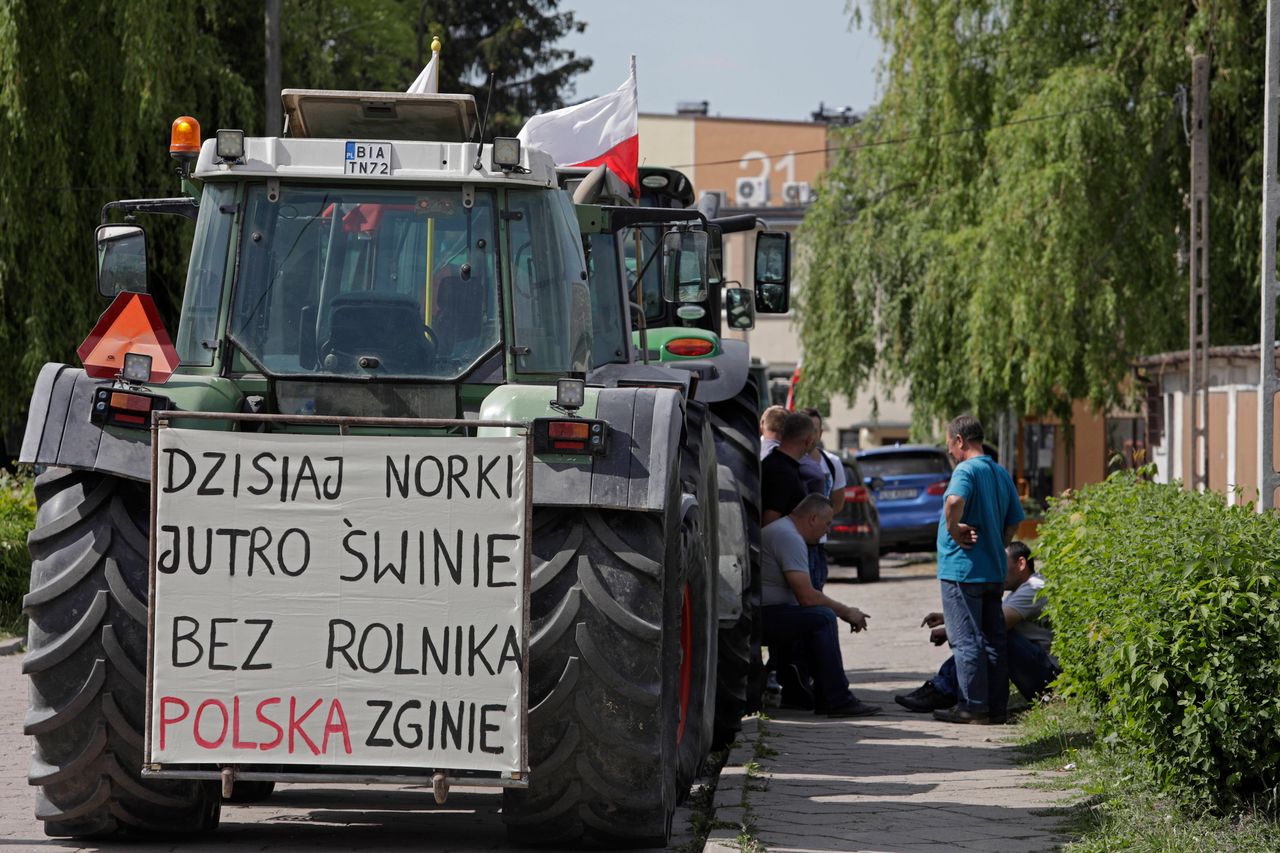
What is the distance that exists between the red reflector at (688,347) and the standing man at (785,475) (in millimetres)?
1119

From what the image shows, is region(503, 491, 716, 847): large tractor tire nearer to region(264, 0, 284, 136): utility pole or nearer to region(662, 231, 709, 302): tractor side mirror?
region(662, 231, 709, 302): tractor side mirror

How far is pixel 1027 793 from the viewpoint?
8.32m

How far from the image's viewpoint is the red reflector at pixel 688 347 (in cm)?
1085

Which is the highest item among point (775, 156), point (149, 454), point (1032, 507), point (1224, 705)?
point (775, 156)

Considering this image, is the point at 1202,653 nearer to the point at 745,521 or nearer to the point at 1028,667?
the point at 745,521

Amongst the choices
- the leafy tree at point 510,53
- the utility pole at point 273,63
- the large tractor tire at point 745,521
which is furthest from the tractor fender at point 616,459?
the leafy tree at point 510,53

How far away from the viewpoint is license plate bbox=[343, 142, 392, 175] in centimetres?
723

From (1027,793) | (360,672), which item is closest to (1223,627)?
(1027,793)

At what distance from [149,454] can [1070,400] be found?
2188 centimetres

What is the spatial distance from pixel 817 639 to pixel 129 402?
569 centimetres

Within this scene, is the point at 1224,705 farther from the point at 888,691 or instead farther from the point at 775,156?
the point at 775,156

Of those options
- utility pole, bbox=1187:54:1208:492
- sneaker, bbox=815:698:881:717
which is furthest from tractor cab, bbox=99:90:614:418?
utility pole, bbox=1187:54:1208:492

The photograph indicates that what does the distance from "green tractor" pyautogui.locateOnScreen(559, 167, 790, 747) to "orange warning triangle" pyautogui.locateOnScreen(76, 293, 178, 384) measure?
232 cm

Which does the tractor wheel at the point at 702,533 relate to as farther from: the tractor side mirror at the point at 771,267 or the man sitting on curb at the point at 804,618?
the tractor side mirror at the point at 771,267
